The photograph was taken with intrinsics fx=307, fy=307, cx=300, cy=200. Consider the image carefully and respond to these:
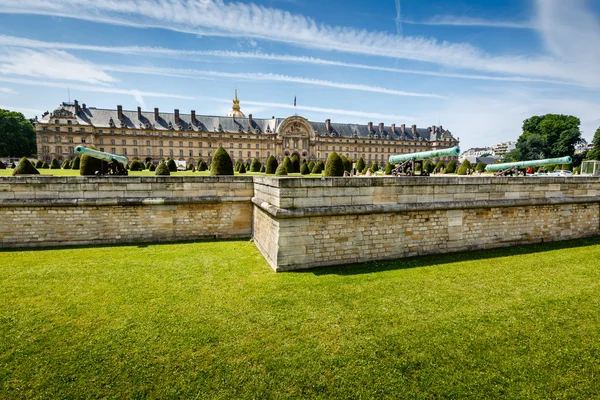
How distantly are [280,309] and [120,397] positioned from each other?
2473 millimetres

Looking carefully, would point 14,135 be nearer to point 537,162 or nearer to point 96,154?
point 96,154

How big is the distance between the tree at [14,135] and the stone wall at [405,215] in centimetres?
6632

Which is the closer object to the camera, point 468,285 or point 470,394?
point 470,394

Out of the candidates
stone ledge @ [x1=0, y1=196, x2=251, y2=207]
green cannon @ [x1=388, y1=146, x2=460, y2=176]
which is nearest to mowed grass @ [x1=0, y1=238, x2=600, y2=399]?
stone ledge @ [x1=0, y1=196, x2=251, y2=207]

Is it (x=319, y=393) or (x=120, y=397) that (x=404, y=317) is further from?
(x=120, y=397)

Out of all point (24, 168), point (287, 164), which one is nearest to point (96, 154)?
point (24, 168)

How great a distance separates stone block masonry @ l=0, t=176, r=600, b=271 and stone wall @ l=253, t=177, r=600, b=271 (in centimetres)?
3

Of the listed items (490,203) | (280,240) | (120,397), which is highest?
(490,203)

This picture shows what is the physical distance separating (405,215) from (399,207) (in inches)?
13.6

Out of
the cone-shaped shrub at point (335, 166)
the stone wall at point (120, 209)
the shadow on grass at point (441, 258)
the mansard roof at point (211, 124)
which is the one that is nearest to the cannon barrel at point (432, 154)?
the cone-shaped shrub at point (335, 166)

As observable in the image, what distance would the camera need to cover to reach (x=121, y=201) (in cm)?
901

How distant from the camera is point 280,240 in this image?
6.62m

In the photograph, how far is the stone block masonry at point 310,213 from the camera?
22.7ft

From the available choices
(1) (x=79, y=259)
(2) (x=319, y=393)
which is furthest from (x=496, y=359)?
(1) (x=79, y=259)
